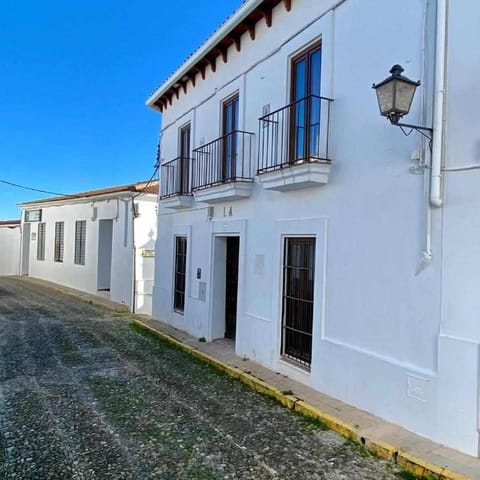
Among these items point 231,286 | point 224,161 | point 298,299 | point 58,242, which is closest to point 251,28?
point 224,161

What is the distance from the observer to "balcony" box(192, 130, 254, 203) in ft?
25.2

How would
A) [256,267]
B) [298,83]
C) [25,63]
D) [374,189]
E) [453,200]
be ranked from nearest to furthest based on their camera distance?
[453,200] < [374,189] < [298,83] < [256,267] < [25,63]

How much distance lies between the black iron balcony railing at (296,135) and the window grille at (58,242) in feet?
50.8

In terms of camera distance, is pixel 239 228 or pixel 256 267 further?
pixel 239 228

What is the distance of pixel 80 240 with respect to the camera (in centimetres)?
1844

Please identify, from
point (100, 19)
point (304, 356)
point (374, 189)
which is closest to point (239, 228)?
point (304, 356)

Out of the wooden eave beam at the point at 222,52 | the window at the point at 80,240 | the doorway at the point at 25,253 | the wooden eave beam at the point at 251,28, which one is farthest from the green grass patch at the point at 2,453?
the doorway at the point at 25,253

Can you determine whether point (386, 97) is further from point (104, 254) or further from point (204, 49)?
point (104, 254)

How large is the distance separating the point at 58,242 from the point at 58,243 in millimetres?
51

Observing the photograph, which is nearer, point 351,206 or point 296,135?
point 351,206

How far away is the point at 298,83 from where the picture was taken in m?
6.76

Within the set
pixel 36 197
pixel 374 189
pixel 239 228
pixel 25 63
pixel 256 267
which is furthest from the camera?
pixel 36 197

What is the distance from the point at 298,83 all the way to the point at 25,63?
17.1 m

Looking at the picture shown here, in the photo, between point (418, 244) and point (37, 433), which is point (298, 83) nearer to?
point (418, 244)
